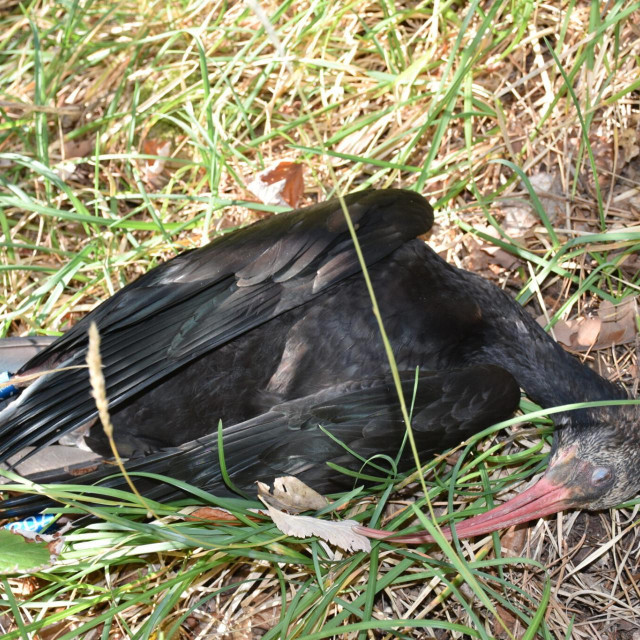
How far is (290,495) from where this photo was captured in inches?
94.3

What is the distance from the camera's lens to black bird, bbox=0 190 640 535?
241 centimetres

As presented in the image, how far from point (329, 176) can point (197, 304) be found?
1.15 metres

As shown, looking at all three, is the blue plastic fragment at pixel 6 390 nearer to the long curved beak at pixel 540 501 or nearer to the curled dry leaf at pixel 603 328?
the long curved beak at pixel 540 501

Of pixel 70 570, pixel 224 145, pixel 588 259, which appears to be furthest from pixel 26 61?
pixel 588 259

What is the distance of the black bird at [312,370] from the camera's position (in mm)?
2414

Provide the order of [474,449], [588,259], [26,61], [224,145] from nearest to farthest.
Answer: [474,449], [588,259], [224,145], [26,61]

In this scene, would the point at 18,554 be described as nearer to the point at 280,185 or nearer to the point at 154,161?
the point at 280,185

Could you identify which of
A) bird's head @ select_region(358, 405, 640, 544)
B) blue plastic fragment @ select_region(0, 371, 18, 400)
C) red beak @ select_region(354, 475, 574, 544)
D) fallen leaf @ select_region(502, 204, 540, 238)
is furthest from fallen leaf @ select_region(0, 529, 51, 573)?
fallen leaf @ select_region(502, 204, 540, 238)

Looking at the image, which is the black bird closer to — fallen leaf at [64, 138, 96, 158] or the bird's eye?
the bird's eye

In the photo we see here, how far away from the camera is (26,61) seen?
385 cm

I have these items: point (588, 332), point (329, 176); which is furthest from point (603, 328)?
point (329, 176)

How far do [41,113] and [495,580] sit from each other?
9.29 feet

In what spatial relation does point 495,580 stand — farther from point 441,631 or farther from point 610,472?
point 610,472

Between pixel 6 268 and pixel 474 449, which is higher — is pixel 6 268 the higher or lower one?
the higher one
